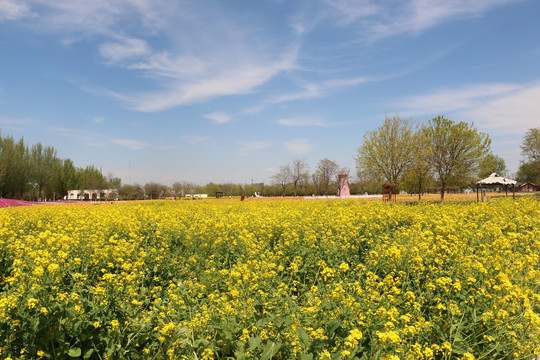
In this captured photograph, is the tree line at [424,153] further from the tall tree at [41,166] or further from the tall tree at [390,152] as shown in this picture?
the tall tree at [41,166]

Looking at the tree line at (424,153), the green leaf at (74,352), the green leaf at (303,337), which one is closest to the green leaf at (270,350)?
the green leaf at (303,337)

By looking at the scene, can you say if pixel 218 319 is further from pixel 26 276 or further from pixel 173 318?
pixel 26 276

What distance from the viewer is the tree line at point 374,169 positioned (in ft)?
97.5

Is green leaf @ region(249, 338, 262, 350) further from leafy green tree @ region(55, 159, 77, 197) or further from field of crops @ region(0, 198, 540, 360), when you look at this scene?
leafy green tree @ region(55, 159, 77, 197)

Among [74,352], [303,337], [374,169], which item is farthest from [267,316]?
[374,169]

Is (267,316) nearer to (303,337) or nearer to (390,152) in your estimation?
(303,337)

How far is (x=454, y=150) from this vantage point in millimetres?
29875

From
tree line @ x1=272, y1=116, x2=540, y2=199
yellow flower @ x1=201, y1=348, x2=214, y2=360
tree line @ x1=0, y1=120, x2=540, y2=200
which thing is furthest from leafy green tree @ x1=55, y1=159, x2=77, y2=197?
yellow flower @ x1=201, y1=348, x2=214, y2=360

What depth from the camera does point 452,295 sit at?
171 inches

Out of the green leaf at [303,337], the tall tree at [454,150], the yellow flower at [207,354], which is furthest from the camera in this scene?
the tall tree at [454,150]

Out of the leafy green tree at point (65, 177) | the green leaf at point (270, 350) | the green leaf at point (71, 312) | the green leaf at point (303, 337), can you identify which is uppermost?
the leafy green tree at point (65, 177)

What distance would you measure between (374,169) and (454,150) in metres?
7.86

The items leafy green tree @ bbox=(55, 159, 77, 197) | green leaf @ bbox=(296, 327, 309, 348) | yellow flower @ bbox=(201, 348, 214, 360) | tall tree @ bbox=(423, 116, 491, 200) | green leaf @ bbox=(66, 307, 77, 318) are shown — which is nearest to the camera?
green leaf @ bbox=(296, 327, 309, 348)

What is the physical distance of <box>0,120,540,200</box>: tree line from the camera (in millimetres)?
29703
